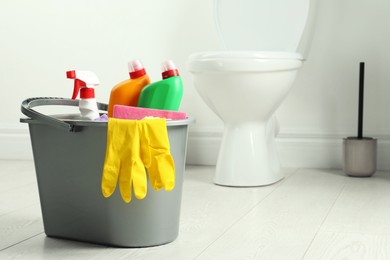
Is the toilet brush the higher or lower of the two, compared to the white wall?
lower

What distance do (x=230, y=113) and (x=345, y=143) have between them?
467mm

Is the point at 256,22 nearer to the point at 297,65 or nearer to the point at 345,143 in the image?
the point at 297,65

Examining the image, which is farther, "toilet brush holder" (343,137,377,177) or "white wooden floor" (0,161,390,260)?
"toilet brush holder" (343,137,377,177)

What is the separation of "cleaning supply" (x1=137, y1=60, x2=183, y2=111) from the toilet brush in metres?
1.06

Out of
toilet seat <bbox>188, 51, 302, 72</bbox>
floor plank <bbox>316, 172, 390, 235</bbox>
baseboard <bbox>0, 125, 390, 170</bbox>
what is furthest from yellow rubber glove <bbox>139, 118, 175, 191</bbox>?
baseboard <bbox>0, 125, 390, 170</bbox>

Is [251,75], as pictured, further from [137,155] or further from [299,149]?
[137,155]

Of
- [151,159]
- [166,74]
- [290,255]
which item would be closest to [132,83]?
[166,74]

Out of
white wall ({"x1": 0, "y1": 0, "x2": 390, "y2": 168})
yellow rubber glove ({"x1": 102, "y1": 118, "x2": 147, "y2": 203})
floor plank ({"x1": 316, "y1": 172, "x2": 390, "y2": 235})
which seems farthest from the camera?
white wall ({"x1": 0, "y1": 0, "x2": 390, "y2": 168})

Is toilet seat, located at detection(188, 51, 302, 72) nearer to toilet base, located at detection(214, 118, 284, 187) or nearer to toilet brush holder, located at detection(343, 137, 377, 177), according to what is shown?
toilet base, located at detection(214, 118, 284, 187)

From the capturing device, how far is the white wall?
96.9 inches

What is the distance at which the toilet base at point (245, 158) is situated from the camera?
2197mm

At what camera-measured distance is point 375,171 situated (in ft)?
7.84

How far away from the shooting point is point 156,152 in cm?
134

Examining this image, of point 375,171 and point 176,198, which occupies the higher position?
point 176,198
